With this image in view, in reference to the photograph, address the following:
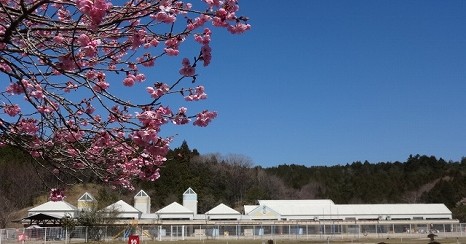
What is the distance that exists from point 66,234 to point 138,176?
1636 inches

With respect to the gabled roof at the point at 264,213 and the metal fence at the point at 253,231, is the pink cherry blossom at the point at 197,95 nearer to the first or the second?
the metal fence at the point at 253,231

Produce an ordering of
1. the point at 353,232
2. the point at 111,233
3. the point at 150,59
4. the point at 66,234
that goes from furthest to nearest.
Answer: the point at 353,232 < the point at 111,233 < the point at 66,234 < the point at 150,59

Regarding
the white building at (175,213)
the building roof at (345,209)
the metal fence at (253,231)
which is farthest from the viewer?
the building roof at (345,209)

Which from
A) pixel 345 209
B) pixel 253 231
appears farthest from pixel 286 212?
pixel 253 231

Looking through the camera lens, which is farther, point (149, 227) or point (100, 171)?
point (149, 227)

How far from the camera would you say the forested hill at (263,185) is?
3059 inches

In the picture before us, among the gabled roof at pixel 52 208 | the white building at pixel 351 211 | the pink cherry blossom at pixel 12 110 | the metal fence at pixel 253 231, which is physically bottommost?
the metal fence at pixel 253 231

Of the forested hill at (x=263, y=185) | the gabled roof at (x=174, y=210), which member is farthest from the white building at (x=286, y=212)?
the forested hill at (x=263, y=185)

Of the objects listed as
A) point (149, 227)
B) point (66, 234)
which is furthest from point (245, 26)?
point (149, 227)

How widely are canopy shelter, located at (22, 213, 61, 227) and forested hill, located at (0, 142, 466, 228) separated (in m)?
16.5

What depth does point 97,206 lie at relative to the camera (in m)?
53.1

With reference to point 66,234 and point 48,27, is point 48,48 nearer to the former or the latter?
point 48,27

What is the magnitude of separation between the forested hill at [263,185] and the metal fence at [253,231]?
12.2 metres

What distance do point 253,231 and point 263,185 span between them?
39.3 m
